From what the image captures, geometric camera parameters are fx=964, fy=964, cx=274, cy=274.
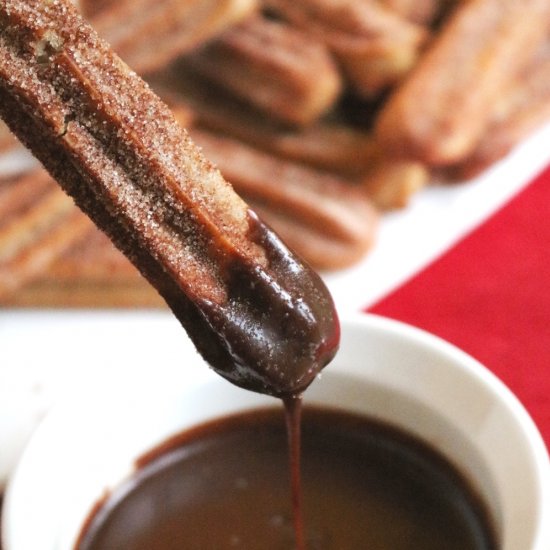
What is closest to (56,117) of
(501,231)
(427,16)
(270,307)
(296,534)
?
(270,307)

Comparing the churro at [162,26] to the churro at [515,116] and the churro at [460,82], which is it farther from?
the churro at [515,116]

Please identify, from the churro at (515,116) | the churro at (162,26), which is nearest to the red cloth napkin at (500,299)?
the churro at (515,116)

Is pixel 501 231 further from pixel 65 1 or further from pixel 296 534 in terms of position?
pixel 65 1

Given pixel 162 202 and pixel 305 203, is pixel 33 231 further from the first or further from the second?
pixel 162 202

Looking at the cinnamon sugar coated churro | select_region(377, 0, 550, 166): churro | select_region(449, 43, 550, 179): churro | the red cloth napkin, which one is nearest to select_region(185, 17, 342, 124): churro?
select_region(377, 0, 550, 166): churro

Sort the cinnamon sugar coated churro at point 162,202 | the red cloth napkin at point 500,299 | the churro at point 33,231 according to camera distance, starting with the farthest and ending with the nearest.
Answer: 1. the churro at point 33,231
2. the red cloth napkin at point 500,299
3. the cinnamon sugar coated churro at point 162,202

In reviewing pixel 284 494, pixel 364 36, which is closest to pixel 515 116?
pixel 364 36
